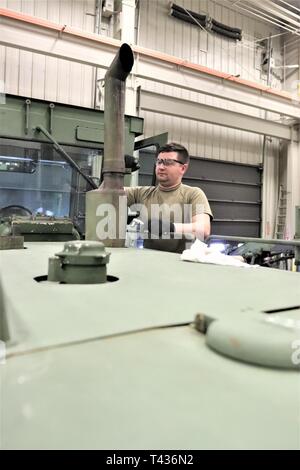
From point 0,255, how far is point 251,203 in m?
5.47

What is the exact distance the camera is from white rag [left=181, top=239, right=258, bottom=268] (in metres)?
1.09

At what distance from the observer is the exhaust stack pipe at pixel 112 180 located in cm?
155

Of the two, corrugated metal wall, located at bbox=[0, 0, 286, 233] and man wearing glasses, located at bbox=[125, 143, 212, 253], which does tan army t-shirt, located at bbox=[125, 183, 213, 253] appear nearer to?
man wearing glasses, located at bbox=[125, 143, 212, 253]

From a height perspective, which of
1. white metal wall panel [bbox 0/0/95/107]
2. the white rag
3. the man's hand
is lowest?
the white rag

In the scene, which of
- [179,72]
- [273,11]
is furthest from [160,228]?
[273,11]

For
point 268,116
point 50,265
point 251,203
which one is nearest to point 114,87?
point 50,265

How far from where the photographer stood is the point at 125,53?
4.94ft

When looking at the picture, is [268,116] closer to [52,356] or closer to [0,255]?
[0,255]

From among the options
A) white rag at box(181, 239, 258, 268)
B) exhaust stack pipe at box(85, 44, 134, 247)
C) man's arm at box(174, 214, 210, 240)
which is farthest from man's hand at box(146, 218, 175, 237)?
white rag at box(181, 239, 258, 268)

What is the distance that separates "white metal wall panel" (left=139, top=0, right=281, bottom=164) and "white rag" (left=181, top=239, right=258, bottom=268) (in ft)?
13.0

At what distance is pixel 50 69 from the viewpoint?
4.36 meters

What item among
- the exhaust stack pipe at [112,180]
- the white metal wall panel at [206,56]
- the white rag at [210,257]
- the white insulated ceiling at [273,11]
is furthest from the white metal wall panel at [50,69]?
the white rag at [210,257]

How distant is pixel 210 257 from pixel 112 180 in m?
0.66
